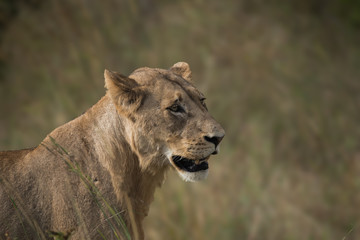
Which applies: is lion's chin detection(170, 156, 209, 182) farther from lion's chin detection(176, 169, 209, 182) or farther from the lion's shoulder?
the lion's shoulder

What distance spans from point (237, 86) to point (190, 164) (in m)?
7.64

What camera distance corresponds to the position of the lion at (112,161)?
409 cm

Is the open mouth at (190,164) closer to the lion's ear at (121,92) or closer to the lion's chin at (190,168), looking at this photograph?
the lion's chin at (190,168)

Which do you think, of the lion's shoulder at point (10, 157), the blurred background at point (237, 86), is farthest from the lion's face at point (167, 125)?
the blurred background at point (237, 86)

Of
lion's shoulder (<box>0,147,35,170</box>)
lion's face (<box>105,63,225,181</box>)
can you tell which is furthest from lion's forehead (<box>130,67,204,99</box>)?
lion's shoulder (<box>0,147,35,170</box>)

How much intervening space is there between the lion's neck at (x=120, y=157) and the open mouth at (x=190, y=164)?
0.17 meters

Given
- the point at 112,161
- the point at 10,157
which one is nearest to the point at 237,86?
the point at 112,161

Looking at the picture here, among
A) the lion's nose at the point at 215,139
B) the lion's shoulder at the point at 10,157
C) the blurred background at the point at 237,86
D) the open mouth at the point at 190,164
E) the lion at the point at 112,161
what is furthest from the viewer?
the blurred background at the point at 237,86

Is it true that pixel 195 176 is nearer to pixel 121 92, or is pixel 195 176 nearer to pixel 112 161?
pixel 112 161

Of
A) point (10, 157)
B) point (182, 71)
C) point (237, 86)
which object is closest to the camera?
point (10, 157)

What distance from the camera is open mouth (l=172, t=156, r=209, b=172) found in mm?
4473

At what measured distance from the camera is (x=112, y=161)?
4.33m

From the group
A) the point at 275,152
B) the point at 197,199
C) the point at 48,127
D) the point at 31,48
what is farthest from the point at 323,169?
the point at 31,48

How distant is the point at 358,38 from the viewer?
1404cm
